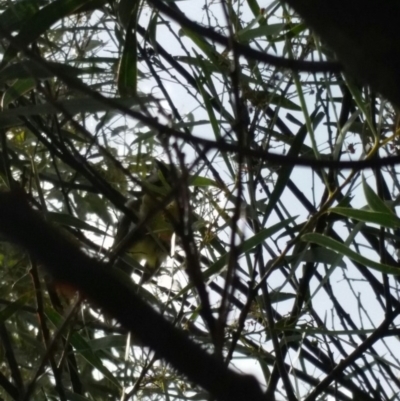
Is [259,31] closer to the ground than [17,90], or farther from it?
farther from it

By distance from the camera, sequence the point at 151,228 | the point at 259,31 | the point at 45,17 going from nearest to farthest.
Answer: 1. the point at 45,17
2. the point at 259,31
3. the point at 151,228

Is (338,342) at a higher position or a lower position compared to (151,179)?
lower

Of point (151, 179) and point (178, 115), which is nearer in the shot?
point (178, 115)

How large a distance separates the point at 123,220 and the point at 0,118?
440 millimetres

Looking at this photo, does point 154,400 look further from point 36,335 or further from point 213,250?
point 36,335

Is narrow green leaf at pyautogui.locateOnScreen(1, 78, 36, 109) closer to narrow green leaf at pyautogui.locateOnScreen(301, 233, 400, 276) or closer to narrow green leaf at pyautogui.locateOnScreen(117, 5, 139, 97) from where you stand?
narrow green leaf at pyautogui.locateOnScreen(117, 5, 139, 97)

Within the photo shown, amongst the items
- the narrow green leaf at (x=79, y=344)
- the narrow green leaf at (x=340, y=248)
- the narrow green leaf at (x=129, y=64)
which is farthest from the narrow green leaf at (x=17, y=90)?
the narrow green leaf at (x=340, y=248)

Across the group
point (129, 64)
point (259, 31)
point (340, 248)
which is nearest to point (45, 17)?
point (129, 64)

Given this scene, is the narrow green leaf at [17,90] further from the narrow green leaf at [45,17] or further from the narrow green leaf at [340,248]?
the narrow green leaf at [340,248]

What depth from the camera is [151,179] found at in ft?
4.37

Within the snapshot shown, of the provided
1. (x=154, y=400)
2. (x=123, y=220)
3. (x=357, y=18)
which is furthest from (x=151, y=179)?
→ (x=357, y=18)

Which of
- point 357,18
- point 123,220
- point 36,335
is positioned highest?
point 123,220

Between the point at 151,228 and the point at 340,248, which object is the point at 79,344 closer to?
the point at 151,228

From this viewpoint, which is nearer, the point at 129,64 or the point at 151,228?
the point at 129,64
